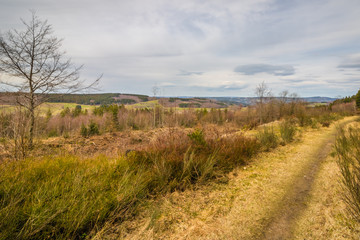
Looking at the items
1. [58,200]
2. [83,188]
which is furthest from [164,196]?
[58,200]

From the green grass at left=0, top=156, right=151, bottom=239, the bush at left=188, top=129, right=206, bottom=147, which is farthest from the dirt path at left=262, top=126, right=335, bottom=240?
the bush at left=188, top=129, right=206, bottom=147

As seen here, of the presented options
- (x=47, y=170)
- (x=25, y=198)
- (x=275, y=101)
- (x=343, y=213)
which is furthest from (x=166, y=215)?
(x=275, y=101)

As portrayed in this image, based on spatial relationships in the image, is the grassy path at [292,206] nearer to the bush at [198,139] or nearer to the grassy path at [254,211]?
the grassy path at [254,211]

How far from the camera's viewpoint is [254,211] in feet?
10.3

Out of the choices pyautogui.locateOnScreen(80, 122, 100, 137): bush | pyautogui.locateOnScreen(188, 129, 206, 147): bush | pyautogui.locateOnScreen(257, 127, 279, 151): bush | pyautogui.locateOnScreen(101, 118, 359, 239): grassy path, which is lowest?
pyautogui.locateOnScreen(80, 122, 100, 137): bush

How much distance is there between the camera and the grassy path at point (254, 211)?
99.2 inches

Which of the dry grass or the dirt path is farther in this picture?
the dirt path

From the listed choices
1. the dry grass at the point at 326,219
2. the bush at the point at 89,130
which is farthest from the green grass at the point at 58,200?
the bush at the point at 89,130

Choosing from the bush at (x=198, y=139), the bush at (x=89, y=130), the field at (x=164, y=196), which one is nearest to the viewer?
the field at (x=164, y=196)

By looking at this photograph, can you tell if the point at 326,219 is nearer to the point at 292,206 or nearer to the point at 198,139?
the point at 292,206

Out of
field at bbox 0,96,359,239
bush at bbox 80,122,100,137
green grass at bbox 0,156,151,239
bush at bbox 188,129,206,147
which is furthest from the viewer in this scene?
bush at bbox 80,122,100,137

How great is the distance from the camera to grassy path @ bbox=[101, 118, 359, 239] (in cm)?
252

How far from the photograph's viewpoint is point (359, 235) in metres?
2.36

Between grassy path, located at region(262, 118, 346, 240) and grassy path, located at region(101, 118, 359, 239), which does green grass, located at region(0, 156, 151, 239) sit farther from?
grassy path, located at region(262, 118, 346, 240)
